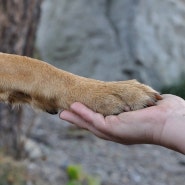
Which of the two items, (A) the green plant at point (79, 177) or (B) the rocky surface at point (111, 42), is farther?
(B) the rocky surface at point (111, 42)

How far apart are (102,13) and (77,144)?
279 cm

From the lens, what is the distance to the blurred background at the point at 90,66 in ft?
19.7

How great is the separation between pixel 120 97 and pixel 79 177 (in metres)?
3.02

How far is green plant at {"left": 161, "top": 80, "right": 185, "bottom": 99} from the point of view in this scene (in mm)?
8284

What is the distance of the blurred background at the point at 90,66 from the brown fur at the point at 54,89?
6.30 ft

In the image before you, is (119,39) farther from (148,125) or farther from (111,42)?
(148,125)

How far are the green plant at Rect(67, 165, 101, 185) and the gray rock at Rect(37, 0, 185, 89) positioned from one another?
2921mm

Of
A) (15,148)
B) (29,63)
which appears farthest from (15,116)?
(29,63)

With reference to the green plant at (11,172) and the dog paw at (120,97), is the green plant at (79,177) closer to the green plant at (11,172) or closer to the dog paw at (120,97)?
the green plant at (11,172)

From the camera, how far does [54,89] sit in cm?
362

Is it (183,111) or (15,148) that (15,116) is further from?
(183,111)

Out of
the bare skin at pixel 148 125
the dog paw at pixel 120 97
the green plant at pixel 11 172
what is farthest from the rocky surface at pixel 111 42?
the bare skin at pixel 148 125

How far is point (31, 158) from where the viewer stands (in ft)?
22.2

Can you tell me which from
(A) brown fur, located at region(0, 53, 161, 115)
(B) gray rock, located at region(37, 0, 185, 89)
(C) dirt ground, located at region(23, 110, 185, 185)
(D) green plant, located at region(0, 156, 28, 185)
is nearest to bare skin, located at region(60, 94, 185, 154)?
(A) brown fur, located at region(0, 53, 161, 115)
